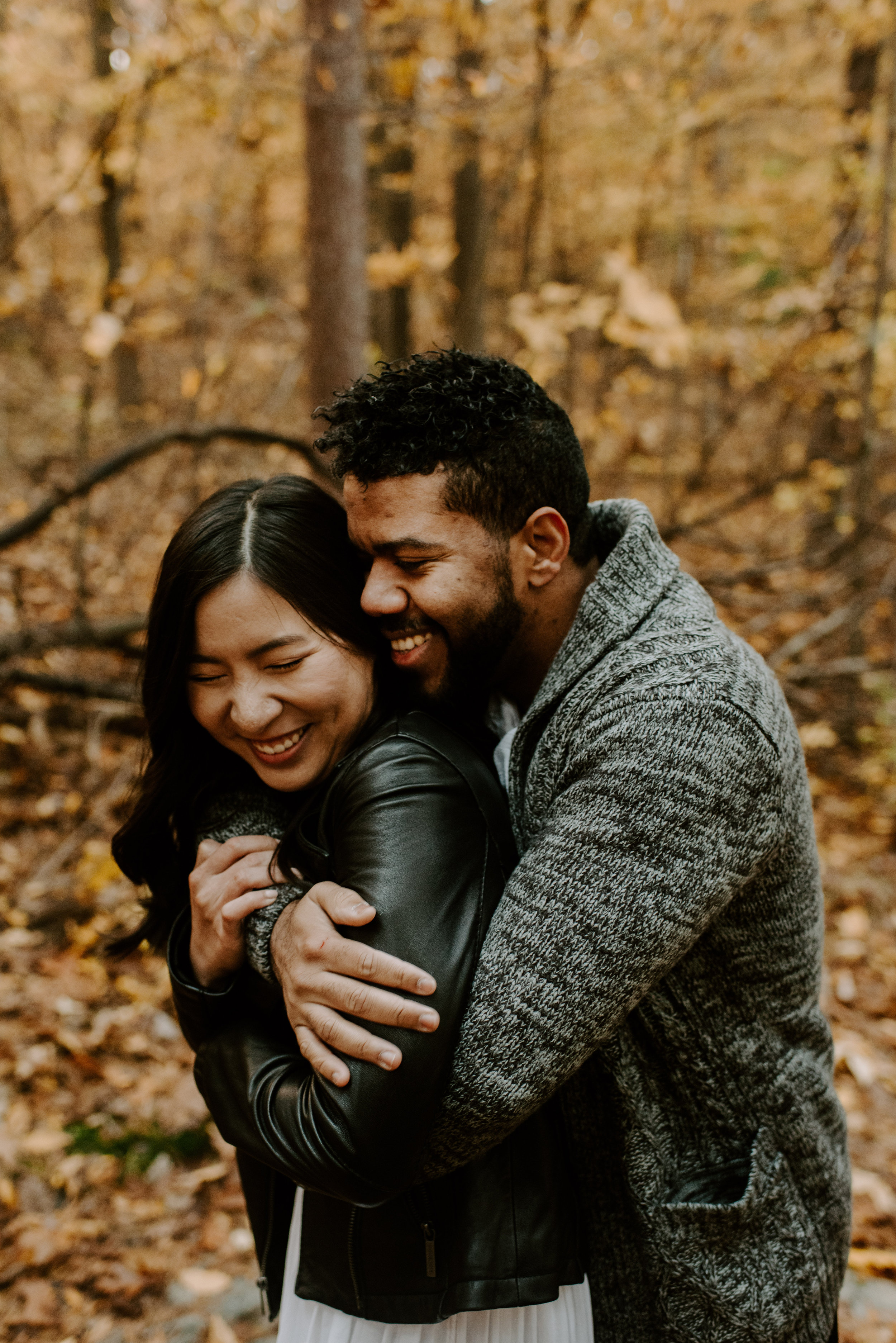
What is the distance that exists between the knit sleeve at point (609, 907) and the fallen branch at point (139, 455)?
3.44m

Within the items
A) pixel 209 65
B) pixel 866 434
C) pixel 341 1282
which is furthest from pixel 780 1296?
pixel 209 65

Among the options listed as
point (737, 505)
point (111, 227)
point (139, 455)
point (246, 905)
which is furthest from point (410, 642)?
point (111, 227)

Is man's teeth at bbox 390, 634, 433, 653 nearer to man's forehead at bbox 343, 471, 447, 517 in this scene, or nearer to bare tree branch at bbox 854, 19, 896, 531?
man's forehead at bbox 343, 471, 447, 517

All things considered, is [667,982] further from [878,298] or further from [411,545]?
[878,298]

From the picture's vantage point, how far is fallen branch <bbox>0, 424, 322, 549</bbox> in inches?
184

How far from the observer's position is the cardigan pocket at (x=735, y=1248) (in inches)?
61.5

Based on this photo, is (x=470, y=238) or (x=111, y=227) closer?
(x=111, y=227)

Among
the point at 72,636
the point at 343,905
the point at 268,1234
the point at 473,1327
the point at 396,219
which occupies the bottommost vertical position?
the point at 268,1234

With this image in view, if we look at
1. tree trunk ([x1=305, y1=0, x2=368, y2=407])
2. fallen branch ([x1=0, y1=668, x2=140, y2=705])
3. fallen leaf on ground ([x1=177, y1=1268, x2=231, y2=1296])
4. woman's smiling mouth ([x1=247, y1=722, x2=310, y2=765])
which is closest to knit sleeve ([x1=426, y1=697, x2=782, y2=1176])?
woman's smiling mouth ([x1=247, y1=722, x2=310, y2=765])

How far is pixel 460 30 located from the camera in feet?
22.6

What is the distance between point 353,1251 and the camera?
5.14 ft

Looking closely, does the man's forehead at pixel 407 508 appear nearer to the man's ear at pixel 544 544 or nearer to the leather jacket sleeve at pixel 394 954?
the man's ear at pixel 544 544

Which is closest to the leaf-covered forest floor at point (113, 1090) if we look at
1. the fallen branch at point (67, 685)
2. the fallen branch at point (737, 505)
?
the fallen branch at point (67, 685)

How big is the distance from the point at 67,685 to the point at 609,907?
442cm
